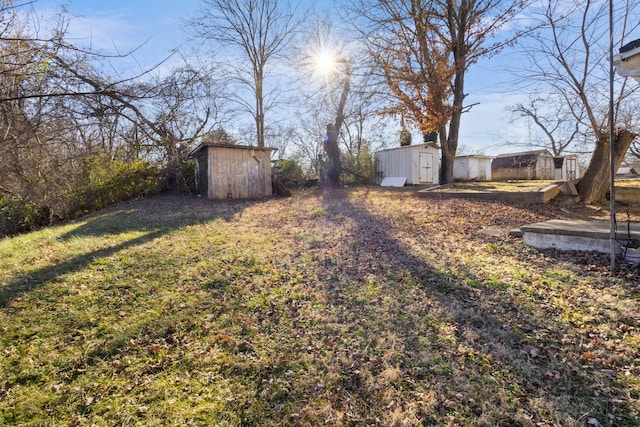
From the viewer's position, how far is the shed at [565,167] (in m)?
23.6

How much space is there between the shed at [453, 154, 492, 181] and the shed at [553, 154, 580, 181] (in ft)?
22.6

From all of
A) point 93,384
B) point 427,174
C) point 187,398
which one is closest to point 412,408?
point 187,398

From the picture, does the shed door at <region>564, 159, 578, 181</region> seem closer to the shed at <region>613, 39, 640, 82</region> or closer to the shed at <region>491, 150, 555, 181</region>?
the shed at <region>491, 150, 555, 181</region>

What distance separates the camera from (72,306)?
9.48 ft

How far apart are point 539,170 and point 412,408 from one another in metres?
25.5

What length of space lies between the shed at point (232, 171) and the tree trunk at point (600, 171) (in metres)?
10.2

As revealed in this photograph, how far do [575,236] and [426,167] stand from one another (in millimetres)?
11492

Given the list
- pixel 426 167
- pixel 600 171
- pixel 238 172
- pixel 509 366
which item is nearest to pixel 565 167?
pixel 426 167

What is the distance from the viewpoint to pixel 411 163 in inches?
581

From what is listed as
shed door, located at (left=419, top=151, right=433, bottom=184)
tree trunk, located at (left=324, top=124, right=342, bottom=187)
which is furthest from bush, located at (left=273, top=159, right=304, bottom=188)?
shed door, located at (left=419, top=151, right=433, bottom=184)

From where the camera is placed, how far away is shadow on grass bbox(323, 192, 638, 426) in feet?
5.99

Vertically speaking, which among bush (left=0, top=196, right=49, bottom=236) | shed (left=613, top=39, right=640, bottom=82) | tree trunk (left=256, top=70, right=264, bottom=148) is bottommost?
bush (left=0, top=196, right=49, bottom=236)

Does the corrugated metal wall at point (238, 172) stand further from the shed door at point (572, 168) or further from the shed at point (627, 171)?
the shed door at point (572, 168)

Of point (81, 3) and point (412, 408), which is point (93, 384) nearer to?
point (412, 408)
